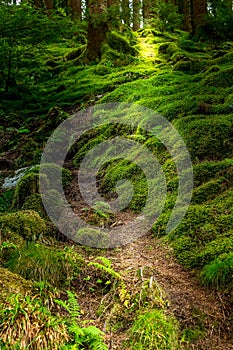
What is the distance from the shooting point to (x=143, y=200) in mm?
5684

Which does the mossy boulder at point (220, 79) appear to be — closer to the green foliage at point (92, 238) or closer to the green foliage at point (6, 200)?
the green foliage at point (92, 238)

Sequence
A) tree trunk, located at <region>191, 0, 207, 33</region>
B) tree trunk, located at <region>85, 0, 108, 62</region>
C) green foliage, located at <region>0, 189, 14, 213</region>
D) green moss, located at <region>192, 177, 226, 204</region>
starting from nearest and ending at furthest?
green moss, located at <region>192, 177, 226, 204</region> → green foliage, located at <region>0, 189, 14, 213</region> → tree trunk, located at <region>85, 0, 108, 62</region> → tree trunk, located at <region>191, 0, 207, 33</region>

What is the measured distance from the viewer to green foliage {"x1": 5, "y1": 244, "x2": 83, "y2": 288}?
11.1 feet

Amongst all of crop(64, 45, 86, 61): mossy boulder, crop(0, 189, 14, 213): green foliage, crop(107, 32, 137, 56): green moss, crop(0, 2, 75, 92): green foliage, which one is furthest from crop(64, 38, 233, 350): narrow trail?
crop(64, 45, 86, 61): mossy boulder

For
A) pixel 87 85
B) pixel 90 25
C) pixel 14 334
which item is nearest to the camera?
pixel 14 334

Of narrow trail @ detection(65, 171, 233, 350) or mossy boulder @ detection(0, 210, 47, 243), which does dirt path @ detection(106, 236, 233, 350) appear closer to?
narrow trail @ detection(65, 171, 233, 350)

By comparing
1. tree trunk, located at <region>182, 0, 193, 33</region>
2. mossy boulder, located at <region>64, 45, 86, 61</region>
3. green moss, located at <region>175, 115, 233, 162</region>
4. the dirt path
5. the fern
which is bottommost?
the dirt path

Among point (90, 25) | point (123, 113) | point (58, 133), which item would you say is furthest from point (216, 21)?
point (58, 133)

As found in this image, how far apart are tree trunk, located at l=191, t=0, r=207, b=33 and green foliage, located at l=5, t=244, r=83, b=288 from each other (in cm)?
1145

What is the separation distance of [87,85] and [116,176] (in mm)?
5039

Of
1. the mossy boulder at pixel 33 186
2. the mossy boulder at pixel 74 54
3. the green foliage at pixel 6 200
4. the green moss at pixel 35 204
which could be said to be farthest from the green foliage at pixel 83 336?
the mossy boulder at pixel 74 54

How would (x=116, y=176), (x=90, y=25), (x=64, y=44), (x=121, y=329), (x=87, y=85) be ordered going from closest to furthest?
(x=121, y=329), (x=116, y=176), (x=87, y=85), (x=90, y=25), (x=64, y=44)

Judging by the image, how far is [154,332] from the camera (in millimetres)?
2881

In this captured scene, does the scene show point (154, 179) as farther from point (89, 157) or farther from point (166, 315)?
point (166, 315)
